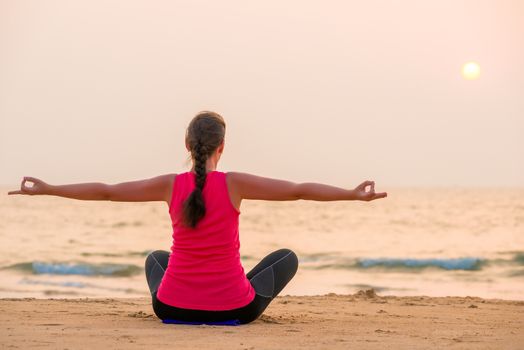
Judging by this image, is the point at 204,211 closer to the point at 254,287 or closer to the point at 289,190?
the point at 289,190

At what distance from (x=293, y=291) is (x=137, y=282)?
4.55 meters

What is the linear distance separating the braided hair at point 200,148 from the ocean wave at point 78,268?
13193 millimetres

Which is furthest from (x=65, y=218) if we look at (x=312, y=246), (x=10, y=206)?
(x=312, y=246)

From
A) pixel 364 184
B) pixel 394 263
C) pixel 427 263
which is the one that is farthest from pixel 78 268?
pixel 364 184

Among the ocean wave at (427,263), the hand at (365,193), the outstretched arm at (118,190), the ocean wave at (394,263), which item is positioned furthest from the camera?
the ocean wave at (427,263)

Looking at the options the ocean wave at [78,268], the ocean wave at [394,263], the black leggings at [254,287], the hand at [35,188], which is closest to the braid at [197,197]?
the black leggings at [254,287]

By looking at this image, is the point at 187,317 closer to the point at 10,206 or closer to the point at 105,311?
the point at 105,311

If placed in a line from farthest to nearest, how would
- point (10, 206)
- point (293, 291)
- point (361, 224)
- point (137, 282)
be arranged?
point (10, 206) < point (361, 224) < point (137, 282) < point (293, 291)

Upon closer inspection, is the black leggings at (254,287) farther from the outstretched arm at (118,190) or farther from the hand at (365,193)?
the hand at (365,193)

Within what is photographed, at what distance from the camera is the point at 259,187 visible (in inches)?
222

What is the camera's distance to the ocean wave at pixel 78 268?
19000 mm

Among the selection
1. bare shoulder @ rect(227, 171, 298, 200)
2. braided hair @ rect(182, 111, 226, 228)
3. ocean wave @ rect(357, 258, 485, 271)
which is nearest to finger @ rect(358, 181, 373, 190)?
bare shoulder @ rect(227, 171, 298, 200)

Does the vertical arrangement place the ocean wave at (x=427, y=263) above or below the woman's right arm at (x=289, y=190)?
below

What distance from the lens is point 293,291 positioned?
13562 mm
